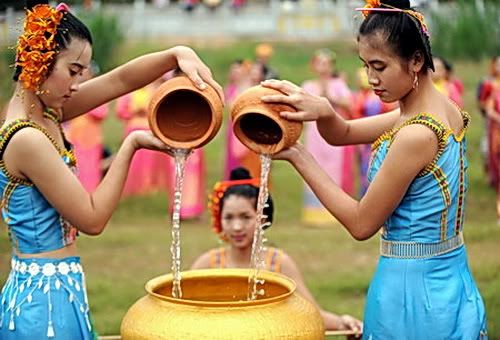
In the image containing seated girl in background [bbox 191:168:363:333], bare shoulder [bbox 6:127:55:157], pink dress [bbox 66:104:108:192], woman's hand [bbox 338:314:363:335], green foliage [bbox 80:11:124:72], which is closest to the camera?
bare shoulder [bbox 6:127:55:157]

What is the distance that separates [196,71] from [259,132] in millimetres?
288

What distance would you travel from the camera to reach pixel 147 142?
10.4 ft

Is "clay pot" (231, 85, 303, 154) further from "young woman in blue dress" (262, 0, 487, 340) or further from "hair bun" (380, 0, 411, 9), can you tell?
"hair bun" (380, 0, 411, 9)

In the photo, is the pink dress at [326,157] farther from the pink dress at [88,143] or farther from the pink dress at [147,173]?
the pink dress at [88,143]

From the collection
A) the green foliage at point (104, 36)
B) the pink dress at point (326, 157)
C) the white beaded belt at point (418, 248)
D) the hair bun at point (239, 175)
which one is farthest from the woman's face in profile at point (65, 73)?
the green foliage at point (104, 36)

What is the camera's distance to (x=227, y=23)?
1009 inches

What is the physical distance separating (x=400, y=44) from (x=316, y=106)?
34cm

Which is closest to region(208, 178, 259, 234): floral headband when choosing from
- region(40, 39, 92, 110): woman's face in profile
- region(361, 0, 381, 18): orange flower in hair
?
region(40, 39, 92, 110): woman's face in profile

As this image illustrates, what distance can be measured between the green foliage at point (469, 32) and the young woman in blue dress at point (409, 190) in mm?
15094

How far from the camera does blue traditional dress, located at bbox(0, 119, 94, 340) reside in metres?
3.15

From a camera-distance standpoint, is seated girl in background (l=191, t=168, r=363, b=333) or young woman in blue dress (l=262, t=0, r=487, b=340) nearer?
young woman in blue dress (l=262, t=0, r=487, b=340)

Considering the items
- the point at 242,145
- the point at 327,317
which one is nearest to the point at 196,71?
the point at 327,317

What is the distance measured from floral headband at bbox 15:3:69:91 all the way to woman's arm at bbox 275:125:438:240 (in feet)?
2.71

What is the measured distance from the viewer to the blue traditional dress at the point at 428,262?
119 inches
